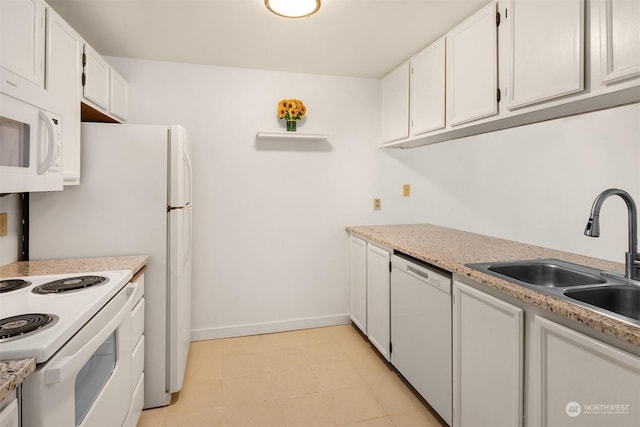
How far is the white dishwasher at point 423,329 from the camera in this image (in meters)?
1.73

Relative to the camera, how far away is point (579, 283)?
151 cm

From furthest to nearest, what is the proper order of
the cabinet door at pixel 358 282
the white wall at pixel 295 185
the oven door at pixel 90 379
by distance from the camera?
the cabinet door at pixel 358 282 < the white wall at pixel 295 185 < the oven door at pixel 90 379

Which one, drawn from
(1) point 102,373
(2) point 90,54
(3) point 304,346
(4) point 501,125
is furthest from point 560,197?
(2) point 90,54

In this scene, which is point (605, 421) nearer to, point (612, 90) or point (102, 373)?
point (612, 90)

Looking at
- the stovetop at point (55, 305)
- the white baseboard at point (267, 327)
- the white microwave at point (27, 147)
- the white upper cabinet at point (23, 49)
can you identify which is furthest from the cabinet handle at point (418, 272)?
the white upper cabinet at point (23, 49)

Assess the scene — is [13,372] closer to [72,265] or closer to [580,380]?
[72,265]

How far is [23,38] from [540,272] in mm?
2586

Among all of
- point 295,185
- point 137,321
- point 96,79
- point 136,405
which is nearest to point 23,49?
point 96,79

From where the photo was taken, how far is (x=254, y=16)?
6.89 ft

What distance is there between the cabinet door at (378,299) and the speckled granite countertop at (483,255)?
0.43 feet

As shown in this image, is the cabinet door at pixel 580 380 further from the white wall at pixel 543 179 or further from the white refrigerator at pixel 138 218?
the white refrigerator at pixel 138 218

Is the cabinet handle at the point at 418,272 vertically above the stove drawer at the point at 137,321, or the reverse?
the cabinet handle at the point at 418,272

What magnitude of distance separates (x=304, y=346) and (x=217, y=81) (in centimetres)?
239

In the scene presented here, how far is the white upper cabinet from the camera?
1.27 m
